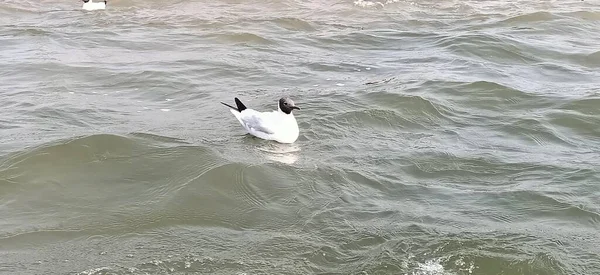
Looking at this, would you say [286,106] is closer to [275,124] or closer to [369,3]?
[275,124]

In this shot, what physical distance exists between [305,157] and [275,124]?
726mm

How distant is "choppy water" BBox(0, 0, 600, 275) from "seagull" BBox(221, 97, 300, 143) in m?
0.14

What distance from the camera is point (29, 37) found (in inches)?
559

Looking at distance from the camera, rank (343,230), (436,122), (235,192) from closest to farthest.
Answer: (343,230) → (235,192) → (436,122)

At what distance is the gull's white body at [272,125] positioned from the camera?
7949 mm

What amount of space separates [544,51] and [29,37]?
31.3 feet

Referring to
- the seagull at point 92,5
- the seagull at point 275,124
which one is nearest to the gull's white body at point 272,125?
the seagull at point 275,124

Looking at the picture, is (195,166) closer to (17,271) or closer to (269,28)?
(17,271)

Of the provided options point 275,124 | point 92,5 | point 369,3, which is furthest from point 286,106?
point 369,3

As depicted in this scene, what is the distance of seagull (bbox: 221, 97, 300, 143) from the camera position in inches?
313

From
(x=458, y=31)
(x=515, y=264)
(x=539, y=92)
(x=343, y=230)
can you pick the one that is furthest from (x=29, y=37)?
(x=515, y=264)

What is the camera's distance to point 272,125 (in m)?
8.02

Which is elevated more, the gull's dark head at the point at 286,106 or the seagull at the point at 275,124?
the gull's dark head at the point at 286,106

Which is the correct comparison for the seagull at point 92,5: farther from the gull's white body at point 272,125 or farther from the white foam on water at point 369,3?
the gull's white body at point 272,125
